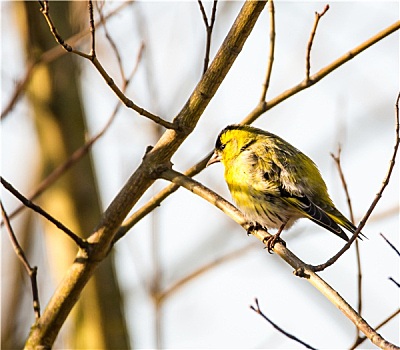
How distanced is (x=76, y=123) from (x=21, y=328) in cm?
210

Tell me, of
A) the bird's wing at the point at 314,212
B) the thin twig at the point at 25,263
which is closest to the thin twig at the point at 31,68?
the thin twig at the point at 25,263

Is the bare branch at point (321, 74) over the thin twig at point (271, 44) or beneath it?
beneath

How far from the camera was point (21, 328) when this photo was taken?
758 cm

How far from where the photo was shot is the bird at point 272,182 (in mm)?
5281

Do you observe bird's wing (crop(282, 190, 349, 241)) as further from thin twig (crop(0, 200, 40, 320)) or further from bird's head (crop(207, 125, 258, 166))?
thin twig (crop(0, 200, 40, 320))

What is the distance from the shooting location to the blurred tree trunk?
6516 mm

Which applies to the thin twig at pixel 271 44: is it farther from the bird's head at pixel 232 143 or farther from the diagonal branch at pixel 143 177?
the bird's head at pixel 232 143

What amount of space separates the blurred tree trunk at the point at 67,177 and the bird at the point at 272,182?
1.50 metres

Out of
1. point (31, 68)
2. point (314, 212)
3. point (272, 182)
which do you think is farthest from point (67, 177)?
point (314, 212)

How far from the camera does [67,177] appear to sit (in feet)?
22.5

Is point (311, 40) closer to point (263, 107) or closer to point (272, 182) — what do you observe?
point (263, 107)

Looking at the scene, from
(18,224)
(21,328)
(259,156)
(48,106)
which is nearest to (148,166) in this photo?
(259,156)

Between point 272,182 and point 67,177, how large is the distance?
220 centimetres

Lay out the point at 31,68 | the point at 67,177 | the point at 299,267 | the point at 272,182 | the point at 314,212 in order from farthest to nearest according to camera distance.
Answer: the point at 67,177 < the point at 31,68 < the point at 272,182 < the point at 314,212 < the point at 299,267
